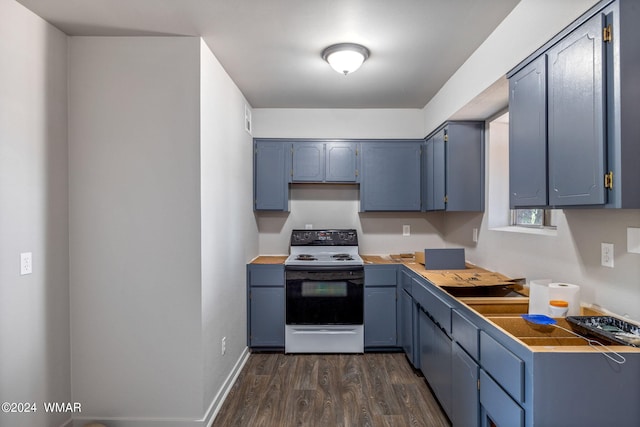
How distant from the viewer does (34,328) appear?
1.84 meters

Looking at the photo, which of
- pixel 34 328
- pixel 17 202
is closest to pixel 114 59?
pixel 17 202

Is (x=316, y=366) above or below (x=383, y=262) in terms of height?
below

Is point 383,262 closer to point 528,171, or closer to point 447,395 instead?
point 447,395

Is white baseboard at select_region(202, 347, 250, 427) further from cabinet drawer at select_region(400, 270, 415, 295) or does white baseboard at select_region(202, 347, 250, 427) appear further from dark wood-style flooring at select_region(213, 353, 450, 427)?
cabinet drawer at select_region(400, 270, 415, 295)

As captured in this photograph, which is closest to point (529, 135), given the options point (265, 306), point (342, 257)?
point (342, 257)

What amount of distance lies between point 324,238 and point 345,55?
2019 mm

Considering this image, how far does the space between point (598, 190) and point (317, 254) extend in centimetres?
274

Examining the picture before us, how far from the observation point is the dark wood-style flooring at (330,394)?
2254mm

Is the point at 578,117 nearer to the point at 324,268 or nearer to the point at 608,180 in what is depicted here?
the point at 608,180

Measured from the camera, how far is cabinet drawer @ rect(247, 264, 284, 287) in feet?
10.8

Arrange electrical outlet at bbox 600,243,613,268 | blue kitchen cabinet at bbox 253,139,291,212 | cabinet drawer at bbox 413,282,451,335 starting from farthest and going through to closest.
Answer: blue kitchen cabinet at bbox 253,139,291,212, cabinet drawer at bbox 413,282,451,335, electrical outlet at bbox 600,243,613,268

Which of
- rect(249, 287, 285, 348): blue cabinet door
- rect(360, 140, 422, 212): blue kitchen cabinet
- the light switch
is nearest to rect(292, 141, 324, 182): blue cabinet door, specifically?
rect(360, 140, 422, 212): blue kitchen cabinet

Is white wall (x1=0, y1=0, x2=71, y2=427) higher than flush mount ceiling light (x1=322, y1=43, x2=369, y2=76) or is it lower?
lower

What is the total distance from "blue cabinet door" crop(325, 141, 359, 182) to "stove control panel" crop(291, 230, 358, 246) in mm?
611
